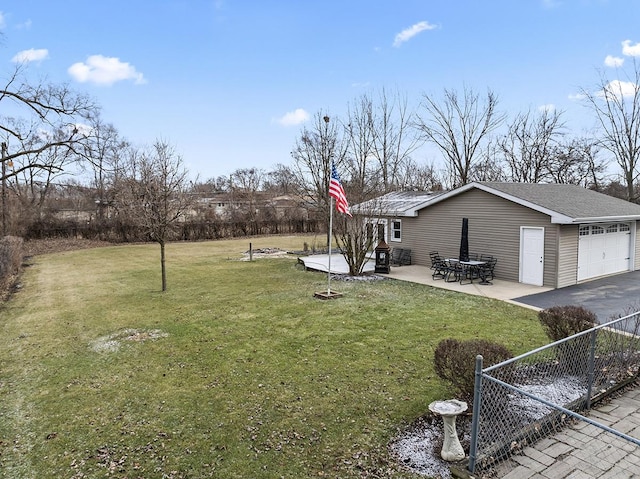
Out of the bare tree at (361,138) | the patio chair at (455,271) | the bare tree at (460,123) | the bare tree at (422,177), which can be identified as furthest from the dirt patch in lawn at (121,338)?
the bare tree at (422,177)

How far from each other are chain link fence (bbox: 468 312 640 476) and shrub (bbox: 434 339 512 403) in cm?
19

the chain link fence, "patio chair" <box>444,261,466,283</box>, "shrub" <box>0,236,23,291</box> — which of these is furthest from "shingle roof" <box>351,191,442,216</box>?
"shrub" <box>0,236,23,291</box>

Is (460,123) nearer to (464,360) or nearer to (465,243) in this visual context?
(465,243)

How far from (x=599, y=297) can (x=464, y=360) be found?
9.30 metres

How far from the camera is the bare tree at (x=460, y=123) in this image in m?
31.1

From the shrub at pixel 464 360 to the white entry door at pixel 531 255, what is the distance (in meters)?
9.66

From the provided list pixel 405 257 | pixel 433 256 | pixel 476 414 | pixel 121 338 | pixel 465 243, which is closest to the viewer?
pixel 476 414

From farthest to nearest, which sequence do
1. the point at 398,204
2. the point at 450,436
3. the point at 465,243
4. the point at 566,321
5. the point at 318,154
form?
the point at 318,154 < the point at 398,204 < the point at 465,243 < the point at 566,321 < the point at 450,436

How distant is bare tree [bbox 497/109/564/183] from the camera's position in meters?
31.0

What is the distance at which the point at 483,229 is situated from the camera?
15.1 meters

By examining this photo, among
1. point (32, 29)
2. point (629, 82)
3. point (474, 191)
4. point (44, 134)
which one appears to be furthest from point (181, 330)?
point (629, 82)

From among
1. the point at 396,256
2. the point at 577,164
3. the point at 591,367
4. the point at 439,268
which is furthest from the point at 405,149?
the point at 591,367

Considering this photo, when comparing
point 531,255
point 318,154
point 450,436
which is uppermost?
point 318,154

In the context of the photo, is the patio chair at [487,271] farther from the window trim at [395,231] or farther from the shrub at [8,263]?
the shrub at [8,263]
